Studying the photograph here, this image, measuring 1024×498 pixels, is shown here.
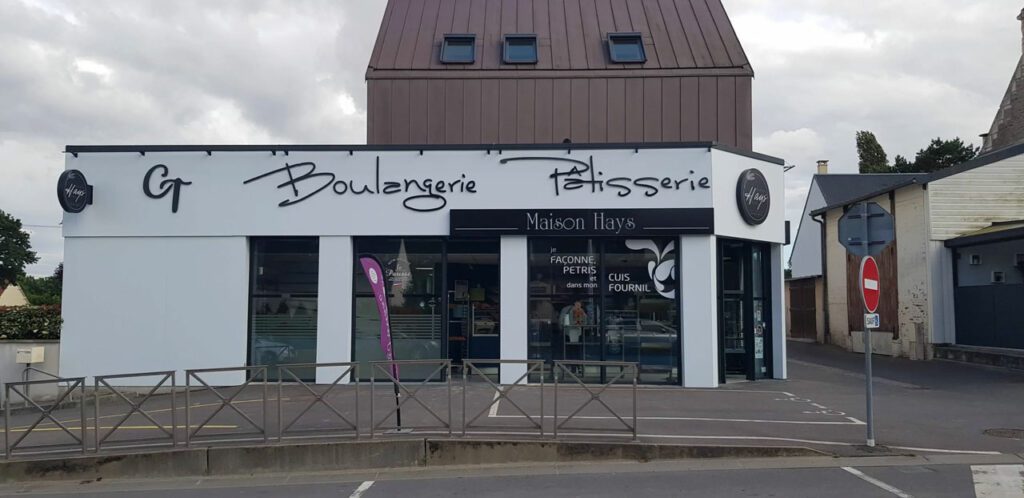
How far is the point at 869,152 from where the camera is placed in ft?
180

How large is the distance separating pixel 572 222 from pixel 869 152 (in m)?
46.4

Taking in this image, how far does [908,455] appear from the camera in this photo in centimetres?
928

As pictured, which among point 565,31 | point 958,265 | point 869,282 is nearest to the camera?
point 869,282

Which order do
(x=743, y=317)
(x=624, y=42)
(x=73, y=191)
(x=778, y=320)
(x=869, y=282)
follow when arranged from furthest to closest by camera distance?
(x=624, y=42)
(x=778, y=320)
(x=743, y=317)
(x=73, y=191)
(x=869, y=282)

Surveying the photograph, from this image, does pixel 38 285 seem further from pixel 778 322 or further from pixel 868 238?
pixel 868 238

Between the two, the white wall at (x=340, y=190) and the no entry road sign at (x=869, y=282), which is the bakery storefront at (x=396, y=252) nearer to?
the white wall at (x=340, y=190)

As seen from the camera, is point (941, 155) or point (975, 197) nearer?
point (975, 197)

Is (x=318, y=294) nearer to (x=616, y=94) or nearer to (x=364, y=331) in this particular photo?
(x=364, y=331)

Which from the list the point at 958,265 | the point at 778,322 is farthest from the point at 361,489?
the point at 958,265

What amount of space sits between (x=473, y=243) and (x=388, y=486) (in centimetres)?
827

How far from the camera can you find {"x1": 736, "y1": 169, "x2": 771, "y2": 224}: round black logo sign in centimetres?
1625

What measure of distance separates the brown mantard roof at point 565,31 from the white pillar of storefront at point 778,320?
16.2 ft

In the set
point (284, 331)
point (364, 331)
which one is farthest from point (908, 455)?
point (284, 331)

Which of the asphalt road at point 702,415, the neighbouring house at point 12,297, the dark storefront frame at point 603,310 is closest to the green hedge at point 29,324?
the asphalt road at point 702,415
